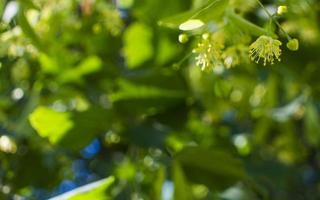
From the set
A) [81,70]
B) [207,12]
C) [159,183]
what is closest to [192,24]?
[207,12]

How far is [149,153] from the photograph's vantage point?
1.23 m

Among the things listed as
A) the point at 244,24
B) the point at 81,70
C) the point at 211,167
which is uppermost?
the point at 244,24

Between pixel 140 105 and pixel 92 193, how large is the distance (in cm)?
28

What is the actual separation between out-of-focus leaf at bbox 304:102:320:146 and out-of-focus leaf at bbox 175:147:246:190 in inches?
10.0

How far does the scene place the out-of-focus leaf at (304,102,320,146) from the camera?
1355 mm

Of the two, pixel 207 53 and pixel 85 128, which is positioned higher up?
pixel 207 53

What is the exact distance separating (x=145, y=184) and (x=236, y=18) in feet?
1.26

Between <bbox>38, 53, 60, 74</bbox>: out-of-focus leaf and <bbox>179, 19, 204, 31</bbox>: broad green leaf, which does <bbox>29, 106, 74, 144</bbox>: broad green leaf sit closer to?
<bbox>38, 53, 60, 74</bbox>: out-of-focus leaf

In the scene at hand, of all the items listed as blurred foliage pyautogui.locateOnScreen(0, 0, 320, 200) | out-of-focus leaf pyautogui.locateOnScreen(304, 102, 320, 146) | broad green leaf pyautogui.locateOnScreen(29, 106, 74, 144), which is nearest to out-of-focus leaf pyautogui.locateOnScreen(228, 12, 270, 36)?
blurred foliage pyautogui.locateOnScreen(0, 0, 320, 200)

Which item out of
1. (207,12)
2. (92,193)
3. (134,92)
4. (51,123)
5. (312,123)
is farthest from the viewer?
(312,123)

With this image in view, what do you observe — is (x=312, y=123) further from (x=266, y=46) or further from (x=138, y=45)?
(x=266, y=46)

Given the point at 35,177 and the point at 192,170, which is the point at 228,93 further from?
the point at 35,177

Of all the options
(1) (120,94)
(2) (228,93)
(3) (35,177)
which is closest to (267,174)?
(2) (228,93)

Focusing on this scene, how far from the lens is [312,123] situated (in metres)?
1.38
